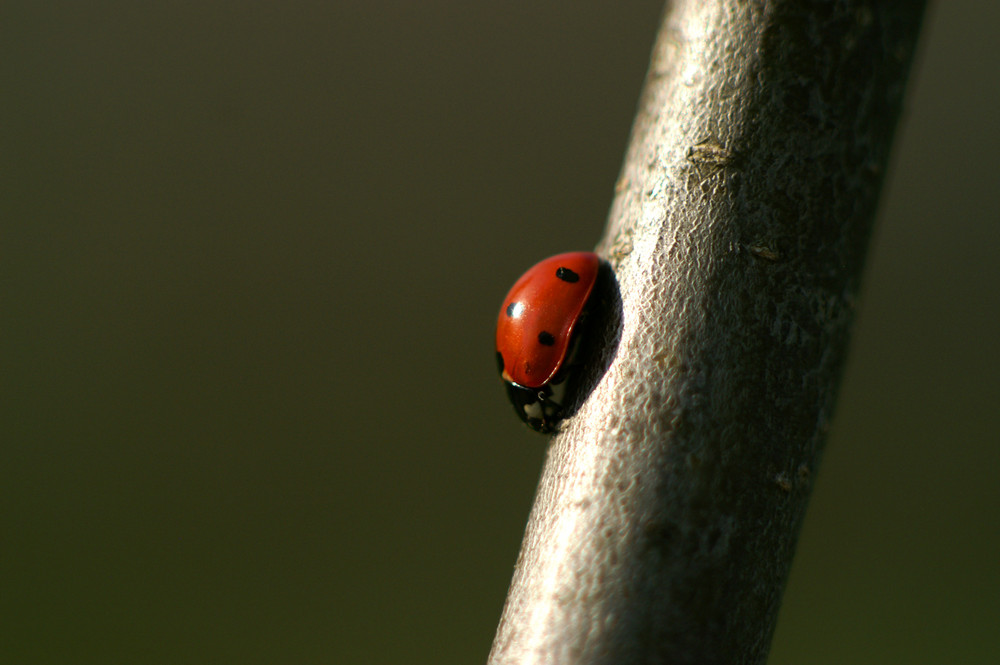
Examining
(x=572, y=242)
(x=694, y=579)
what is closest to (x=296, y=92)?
(x=572, y=242)

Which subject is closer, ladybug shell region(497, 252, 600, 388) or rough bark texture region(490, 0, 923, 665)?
rough bark texture region(490, 0, 923, 665)

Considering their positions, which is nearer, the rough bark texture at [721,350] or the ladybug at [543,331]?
the rough bark texture at [721,350]

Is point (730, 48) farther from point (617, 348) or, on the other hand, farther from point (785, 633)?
point (785, 633)

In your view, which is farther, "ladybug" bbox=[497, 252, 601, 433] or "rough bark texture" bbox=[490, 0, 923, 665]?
"ladybug" bbox=[497, 252, 601, 433]

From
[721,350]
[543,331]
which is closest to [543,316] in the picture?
[543,331]
